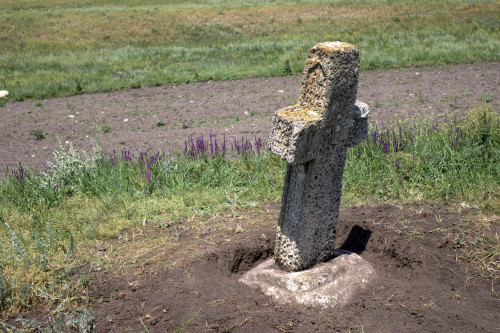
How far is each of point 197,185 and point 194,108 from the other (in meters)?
5.61

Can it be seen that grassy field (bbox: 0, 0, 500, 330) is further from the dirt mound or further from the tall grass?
the dirt mound

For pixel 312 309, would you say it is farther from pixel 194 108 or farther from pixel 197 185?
pixel 194 108

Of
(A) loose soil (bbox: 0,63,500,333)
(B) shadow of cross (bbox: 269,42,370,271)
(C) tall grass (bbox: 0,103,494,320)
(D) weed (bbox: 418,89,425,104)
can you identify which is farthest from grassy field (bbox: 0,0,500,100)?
(B) shadow of cross (bbox: 269,42,370,271)

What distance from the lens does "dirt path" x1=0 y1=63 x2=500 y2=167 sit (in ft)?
27.3

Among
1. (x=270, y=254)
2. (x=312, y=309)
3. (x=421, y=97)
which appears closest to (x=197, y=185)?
(x=270, y=254)

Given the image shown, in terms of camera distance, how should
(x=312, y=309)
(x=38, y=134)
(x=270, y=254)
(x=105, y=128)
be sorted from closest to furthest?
(x=312, y=309) < (x=270, y=254) < (x=38, y=134) < (x=105, y=128)

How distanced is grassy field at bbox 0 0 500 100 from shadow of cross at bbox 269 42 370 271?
10676 millimetres

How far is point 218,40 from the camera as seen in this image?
2333 cm

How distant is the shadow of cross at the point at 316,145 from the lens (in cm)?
277

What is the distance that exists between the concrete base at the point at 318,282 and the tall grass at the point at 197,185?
121cm

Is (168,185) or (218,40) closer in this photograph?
(168,185)

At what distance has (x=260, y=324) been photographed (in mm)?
2766

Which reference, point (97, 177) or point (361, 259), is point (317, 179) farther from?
point (97, 177)

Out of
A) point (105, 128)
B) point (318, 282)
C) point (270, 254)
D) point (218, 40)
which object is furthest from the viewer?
point (218, 40)
